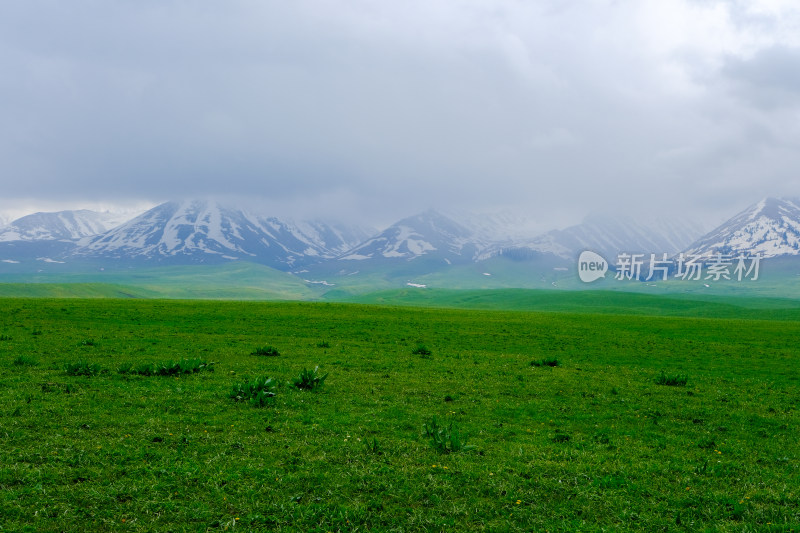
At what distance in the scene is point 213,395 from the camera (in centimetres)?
1870

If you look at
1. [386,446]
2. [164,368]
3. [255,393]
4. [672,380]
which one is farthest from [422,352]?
[386,446]

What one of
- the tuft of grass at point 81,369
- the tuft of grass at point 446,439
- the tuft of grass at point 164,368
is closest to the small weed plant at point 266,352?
the tuft of grass at point 164,368

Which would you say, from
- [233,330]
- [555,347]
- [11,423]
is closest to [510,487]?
[11,423]

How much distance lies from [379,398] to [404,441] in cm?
554

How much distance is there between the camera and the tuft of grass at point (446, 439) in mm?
13805

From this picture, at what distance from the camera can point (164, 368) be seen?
22.4 metres

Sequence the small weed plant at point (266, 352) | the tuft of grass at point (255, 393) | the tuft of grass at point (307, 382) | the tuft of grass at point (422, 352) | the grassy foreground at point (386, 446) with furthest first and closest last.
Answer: the tuft of grass at point (422, 352)
the small weed plant at point (266, 352)
the tuft of grass at point (307, 382)
the tuft of grass at point (255, 393)
the grassy foreground at point (386, 446)

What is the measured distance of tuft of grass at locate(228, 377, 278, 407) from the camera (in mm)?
17781

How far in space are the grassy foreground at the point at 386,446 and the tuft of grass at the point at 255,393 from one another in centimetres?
14

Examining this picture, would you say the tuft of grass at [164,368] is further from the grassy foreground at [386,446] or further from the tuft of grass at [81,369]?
the tuft of grass at [81,369]

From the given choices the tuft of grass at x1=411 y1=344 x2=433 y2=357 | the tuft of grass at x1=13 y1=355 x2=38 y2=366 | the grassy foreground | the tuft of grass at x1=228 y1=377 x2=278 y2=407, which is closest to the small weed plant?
the grassy foreground

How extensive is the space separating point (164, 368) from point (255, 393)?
6469mm

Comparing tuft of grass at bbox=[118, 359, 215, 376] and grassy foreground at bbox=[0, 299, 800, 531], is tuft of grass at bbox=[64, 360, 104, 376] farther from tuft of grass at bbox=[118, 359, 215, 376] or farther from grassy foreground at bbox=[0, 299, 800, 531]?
tuft of grass at bbox=[118, 359, 215, 376]

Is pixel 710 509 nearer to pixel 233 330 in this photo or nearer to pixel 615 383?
pixel 615 383
